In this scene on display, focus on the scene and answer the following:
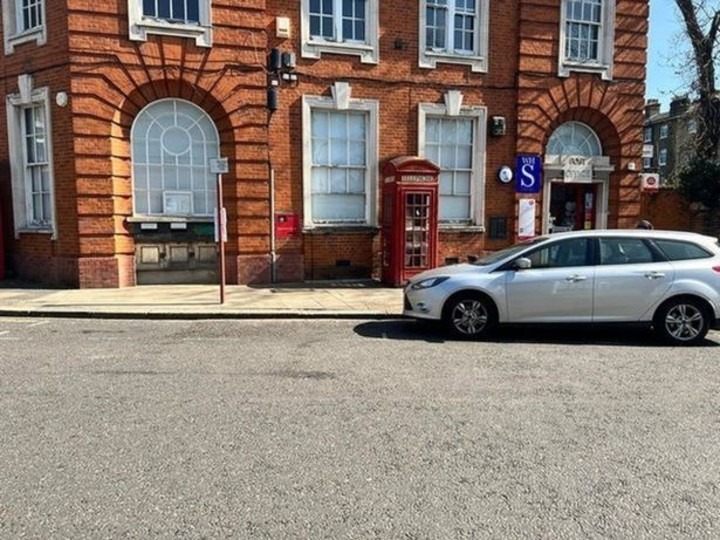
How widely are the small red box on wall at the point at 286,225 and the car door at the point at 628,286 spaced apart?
6.96 m

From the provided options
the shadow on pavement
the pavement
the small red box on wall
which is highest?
the small red box on wall

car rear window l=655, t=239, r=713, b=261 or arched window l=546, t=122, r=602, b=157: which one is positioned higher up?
arched window l=546, t=122, r=602, b=157

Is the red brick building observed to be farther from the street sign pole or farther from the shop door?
the street sign pole

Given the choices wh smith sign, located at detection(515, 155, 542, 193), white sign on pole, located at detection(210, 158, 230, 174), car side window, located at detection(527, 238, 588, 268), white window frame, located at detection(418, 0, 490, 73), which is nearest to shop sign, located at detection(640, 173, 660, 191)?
wh smith sign, located at detection(515, 155, 542, 193)

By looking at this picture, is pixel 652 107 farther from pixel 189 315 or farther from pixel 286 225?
pixel 189 315

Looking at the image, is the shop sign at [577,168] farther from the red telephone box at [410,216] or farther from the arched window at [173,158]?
the arched window at [173,158]

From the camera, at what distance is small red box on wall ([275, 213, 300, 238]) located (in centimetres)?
1285

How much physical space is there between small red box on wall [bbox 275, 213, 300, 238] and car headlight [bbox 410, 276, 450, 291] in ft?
16.9

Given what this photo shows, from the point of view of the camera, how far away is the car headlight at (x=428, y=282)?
820 centimetres

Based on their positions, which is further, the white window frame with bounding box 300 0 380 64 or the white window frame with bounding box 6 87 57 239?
the white window frame with bounding box 300 0 380 64

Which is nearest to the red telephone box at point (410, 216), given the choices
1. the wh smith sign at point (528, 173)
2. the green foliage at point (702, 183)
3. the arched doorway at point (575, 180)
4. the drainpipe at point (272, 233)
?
the drainpipe at point (272, 233)

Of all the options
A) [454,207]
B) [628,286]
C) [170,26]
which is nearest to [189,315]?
[170,26]

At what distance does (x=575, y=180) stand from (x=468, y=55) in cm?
424

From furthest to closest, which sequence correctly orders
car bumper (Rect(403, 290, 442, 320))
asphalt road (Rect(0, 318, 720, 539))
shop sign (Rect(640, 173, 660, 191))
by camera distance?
1. shop sign (Rect(640, 173, 660, 191))
2. car bumper (Rect(403, 290, 442, 320))
3. asphalt road (Rect(0, 318, 720, 539))
